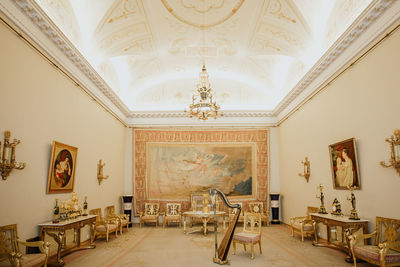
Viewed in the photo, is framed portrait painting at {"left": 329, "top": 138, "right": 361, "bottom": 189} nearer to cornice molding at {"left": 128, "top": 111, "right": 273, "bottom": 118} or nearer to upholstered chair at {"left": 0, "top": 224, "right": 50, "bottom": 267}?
cornice molding at {"left": 128, "top": 111, "right": 273, "bottom": 118}

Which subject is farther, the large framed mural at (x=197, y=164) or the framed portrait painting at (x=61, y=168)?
the large framed mural at (x=197, y=164)

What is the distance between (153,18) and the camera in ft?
27.9

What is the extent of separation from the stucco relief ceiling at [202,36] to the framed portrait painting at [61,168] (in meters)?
2.84

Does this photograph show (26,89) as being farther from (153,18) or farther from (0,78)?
(153,18)

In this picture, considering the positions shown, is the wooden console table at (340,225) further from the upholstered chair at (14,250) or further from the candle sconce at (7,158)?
the candle sconce at (7,158)

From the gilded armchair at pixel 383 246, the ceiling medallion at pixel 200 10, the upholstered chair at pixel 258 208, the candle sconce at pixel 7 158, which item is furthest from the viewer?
the upholstered chair at pixel 258 208

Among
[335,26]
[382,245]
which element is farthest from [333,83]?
[382,245]

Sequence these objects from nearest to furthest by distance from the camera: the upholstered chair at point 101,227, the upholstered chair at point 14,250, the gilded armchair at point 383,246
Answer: the upholstered chair at point 14,250 → the gilded armchair at point 383,246 → the upholstered chair at point 101,227

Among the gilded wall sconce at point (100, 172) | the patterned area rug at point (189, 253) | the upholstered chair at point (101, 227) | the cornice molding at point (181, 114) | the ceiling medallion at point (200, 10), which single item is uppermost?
the ceiling medallion at point (200, 10)

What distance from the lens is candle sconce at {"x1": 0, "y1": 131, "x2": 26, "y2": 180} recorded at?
5195 mm

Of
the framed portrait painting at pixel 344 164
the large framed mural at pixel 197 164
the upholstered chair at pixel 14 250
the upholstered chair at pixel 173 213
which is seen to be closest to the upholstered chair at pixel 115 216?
the upholstered chair at pixel 173 213

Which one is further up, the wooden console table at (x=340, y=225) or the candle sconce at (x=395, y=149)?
the candle sconce at (x=395, y=149)

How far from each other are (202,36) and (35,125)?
5.76m

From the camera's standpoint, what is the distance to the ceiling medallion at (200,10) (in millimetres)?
7906
